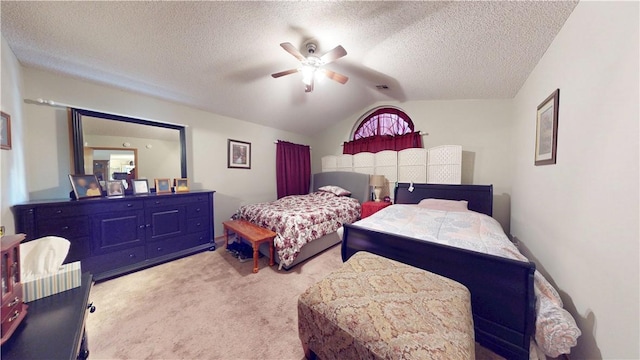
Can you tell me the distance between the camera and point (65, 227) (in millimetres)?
1976

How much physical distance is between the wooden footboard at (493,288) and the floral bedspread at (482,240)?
78 mm

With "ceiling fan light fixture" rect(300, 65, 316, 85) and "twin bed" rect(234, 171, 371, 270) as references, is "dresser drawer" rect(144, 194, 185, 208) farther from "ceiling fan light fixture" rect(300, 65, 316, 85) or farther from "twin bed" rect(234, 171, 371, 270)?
"ceiling fan light fixture" rect(300, 65, 316, 85)

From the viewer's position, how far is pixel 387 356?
84 centimetres

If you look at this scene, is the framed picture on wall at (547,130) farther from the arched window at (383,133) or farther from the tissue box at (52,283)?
the tissue box at (52,283)

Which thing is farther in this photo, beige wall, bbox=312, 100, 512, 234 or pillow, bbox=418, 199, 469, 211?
beige wall, bbox=312, 100, 512, 234

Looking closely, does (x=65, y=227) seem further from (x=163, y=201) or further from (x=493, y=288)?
(x=493, y=288)

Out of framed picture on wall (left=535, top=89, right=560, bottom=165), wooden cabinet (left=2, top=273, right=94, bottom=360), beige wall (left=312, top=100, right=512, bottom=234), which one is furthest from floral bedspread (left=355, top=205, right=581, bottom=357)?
wooden cabinet (left=2, top=273, right=94, bottom=360)

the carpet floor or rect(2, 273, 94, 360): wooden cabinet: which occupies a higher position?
rect(2, 273, 94, 360): wooden cabinet

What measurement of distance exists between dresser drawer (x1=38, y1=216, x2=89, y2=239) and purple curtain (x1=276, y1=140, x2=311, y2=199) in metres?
2.90

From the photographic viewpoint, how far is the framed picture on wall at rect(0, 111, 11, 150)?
1.49 m

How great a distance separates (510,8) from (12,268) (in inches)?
121

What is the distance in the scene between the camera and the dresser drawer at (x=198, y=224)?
2807 millimetres

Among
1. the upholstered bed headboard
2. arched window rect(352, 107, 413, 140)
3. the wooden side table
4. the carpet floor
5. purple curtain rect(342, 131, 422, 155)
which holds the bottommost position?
the carpet floor

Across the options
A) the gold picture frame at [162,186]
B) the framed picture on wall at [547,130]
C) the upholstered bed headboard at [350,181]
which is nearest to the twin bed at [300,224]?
the upholstered bed headboard at [350,181]
